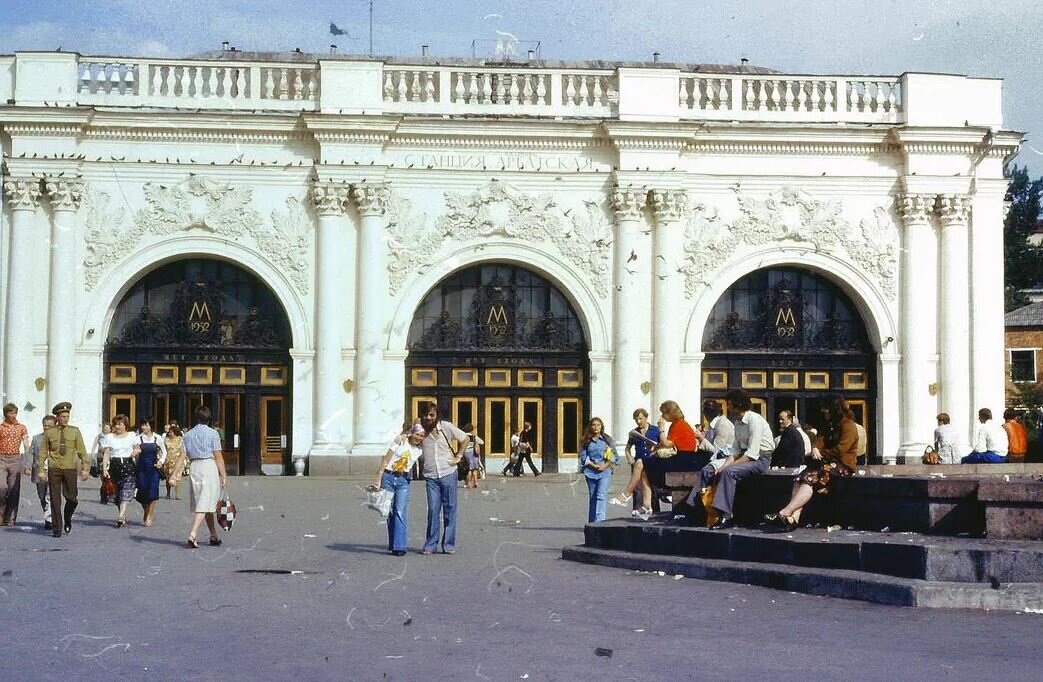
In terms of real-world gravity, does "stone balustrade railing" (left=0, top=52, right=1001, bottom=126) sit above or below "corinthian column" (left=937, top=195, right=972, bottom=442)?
above

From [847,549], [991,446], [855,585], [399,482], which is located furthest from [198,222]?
[855,585]

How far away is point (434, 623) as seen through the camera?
1156cm

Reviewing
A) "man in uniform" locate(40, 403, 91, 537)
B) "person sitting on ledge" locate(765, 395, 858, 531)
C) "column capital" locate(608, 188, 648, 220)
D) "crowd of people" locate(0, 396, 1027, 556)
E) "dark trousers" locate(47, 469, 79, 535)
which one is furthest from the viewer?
"column capital" locate(608, 188, 648, 220)

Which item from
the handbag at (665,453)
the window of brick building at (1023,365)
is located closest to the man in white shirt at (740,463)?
the handbag at (665,453)

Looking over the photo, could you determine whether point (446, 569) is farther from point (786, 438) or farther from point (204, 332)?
point (204, 332)

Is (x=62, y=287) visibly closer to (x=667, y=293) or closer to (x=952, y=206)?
(x=667, y=293)

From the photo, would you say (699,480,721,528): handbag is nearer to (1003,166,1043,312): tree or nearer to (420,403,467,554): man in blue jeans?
(420,403,467,554): man in blue jeans

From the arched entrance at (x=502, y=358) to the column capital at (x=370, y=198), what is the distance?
7.93 feet

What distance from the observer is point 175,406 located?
119ft

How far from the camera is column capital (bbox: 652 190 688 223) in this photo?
118ft

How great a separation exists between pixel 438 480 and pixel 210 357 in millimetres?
19878

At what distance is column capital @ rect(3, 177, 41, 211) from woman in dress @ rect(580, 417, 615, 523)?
1979cm

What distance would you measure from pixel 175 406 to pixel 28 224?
5.29 meters

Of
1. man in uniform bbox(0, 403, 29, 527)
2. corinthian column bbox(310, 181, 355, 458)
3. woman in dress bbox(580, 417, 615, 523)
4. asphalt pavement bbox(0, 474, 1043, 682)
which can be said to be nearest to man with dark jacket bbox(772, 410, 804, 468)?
asphalt pavement bbox(0, 474, 1043, 682)
